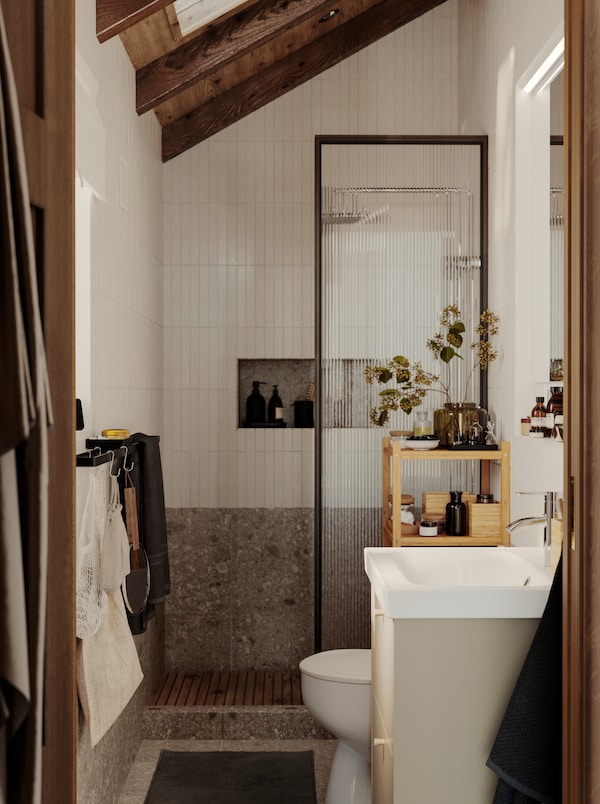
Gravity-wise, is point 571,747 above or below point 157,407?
below

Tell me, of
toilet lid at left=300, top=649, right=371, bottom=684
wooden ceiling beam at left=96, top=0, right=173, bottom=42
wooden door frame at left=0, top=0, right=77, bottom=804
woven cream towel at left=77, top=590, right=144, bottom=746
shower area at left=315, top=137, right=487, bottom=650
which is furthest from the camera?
shower area at left=315, top=137, right=487, bottom=650

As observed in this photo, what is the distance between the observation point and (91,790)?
8.09 ft

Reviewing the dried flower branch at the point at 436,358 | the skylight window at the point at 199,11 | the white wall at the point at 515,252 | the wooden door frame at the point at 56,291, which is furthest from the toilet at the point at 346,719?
the skylight window at the point at 199,11

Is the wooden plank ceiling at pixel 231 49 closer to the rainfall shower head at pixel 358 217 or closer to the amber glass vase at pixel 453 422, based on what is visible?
the rainfall shower head at pixel 358 217

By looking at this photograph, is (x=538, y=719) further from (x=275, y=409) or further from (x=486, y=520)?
(x=275, y=409)

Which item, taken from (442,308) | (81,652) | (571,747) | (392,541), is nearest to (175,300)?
(442,308)

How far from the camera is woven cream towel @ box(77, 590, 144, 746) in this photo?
224 centimetres

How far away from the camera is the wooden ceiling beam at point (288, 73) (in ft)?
12.5

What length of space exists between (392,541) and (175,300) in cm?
157

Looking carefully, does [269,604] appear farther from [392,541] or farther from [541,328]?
[541,328]

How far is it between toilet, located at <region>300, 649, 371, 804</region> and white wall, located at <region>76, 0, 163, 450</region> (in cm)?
109

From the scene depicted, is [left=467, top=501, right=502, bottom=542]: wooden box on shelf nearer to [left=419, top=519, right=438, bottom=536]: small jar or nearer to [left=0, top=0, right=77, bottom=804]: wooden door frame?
[left=419, top=519, right=438, bottom=536]: small jar

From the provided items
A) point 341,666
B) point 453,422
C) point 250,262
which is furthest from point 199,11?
point 341,666

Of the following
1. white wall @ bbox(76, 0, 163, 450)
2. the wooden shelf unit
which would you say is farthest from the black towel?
white wall @ bbox(76, 0, 163, 450)
